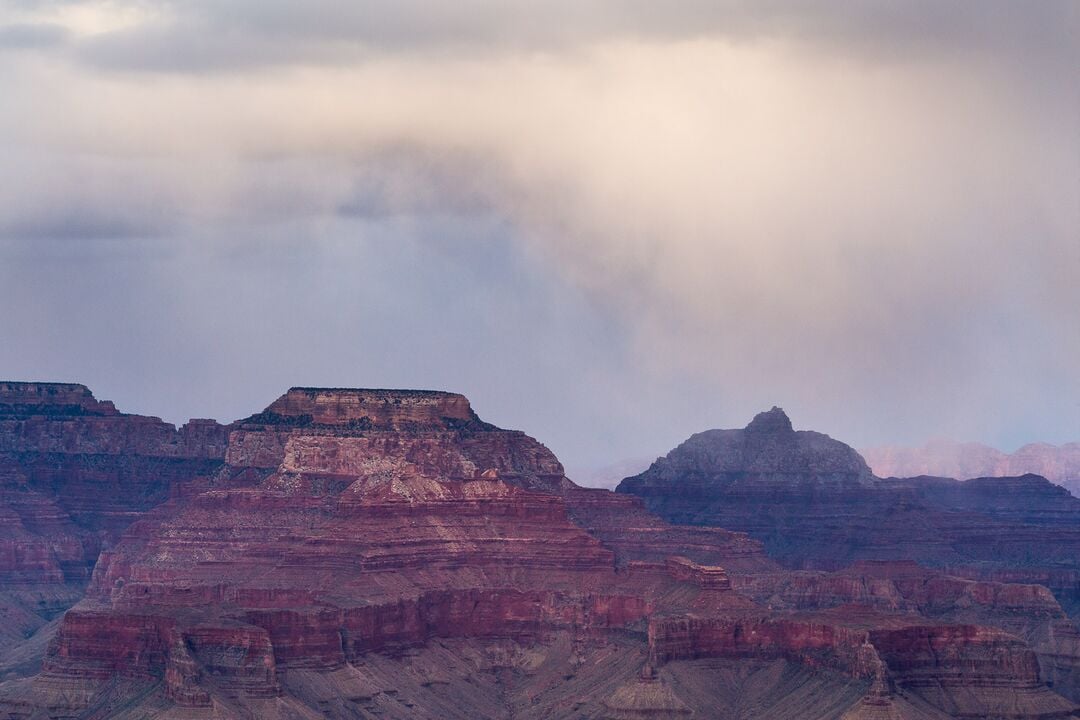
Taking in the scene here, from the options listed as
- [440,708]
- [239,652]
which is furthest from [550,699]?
[239,652]

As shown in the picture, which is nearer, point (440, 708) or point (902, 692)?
point (902, 692)

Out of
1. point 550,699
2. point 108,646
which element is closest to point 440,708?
point 550,699

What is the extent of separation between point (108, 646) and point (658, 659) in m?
31.1

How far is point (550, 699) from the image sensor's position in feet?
630

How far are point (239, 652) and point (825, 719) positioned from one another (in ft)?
103

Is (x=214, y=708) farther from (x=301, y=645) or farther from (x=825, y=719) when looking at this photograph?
(x=825, y=719)

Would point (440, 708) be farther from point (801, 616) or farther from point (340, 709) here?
point (801, 616)

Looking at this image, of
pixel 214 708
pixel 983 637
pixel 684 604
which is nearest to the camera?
pixel 214 708

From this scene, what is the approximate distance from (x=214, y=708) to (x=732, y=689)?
1247 inches

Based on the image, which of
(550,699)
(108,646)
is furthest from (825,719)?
(108,646)

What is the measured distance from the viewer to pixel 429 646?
199 m

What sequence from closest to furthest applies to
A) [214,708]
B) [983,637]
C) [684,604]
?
[214,708]
[983,637]
[684,604]

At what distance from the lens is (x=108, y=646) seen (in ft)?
595

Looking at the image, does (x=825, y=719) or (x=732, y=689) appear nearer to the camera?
(x=825, y=719)
